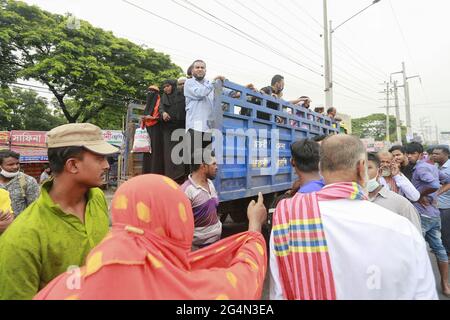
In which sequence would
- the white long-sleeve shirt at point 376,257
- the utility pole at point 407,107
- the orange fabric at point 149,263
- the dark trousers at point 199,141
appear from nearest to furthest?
1. the orange fabric at point 149,263
2. the white long-sleeve shirt at point 376,257
3. the dark trousers at point 199,141
4. the utility pole at point 407,107

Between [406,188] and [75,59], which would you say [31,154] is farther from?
[406,188]

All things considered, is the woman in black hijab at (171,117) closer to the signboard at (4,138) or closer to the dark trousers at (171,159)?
the dark trousers at (171,159)

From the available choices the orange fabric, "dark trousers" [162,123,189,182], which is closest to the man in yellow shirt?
the orange fabric

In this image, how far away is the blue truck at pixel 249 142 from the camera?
3242 mm

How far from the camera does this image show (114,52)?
16.4 m

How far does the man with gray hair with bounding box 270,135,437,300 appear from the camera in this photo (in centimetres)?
116

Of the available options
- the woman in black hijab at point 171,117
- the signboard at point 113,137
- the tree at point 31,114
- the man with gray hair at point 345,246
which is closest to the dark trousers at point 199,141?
the woman in black hijab at point 171,117

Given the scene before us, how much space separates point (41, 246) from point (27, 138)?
1416cm

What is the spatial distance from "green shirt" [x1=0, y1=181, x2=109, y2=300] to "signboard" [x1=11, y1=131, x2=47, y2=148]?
44.5 ft

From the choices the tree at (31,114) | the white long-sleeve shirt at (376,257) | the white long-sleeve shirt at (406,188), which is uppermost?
the tree at (31,114)

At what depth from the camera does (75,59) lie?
47.9 feet

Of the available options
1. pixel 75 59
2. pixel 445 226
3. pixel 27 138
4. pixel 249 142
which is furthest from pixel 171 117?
pixel 75 59

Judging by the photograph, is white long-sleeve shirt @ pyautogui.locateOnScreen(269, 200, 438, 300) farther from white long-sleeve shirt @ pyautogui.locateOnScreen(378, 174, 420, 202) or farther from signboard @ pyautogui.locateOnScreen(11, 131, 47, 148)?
signboard @ pyautogui.locateOnScreen(11, 131, 47, 148)

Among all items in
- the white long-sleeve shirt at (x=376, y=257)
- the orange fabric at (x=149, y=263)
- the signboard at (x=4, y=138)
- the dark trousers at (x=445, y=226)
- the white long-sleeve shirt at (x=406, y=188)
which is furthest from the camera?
the signboard at (x=4, y=138)
